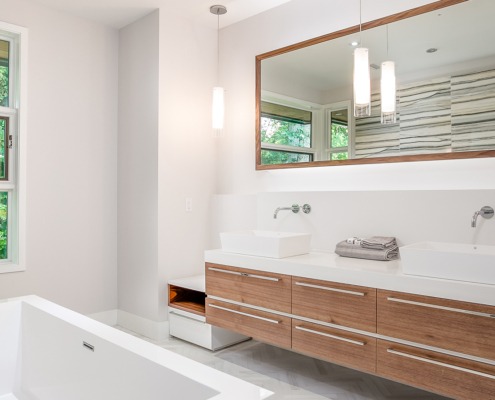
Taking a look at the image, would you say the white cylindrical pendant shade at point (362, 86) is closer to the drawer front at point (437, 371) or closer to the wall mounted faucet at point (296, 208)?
the wall mounted faucet at point (296, 208)

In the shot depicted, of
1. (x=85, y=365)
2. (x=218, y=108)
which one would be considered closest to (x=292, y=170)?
(x=218, y=108)

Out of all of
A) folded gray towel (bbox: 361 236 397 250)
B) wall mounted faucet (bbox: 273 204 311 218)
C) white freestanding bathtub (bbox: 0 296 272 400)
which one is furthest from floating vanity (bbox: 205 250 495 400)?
white freestanding bathtub (bbox: 0 296 272 400)

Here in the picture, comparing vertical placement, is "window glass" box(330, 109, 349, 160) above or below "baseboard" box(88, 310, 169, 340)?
above

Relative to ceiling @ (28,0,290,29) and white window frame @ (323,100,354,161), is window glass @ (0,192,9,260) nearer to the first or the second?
ceiling @ (28,0,290,29)

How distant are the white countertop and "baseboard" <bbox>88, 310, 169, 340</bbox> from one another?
2.90ft

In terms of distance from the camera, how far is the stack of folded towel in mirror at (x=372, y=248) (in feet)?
8.49

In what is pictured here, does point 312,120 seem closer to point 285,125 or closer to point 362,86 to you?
point 285,125

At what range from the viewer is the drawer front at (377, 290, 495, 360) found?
6.22 ft

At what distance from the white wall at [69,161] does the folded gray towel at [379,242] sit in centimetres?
235

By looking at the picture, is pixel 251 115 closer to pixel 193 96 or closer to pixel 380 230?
pixel 193 96

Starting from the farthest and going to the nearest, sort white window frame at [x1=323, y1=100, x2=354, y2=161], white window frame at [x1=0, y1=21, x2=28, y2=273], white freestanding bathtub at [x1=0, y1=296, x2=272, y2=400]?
white window frame at [x1=0, y1=21, x2=28, y2=273]
white window frame at [x1=323, y1=100, x2=354, y2=161]
white freestanding bathtub at [x1=0, y1=296, x2=272, y2=400]

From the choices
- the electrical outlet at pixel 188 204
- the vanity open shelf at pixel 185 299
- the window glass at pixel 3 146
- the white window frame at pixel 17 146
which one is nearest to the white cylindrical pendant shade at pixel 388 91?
the electrical outlet at pixel 188 204

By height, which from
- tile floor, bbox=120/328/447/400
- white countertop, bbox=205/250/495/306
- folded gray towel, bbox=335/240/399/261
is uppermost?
folded gray towel, bbox=335/240/399/261

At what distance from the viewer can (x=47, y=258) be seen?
360 centimetres
